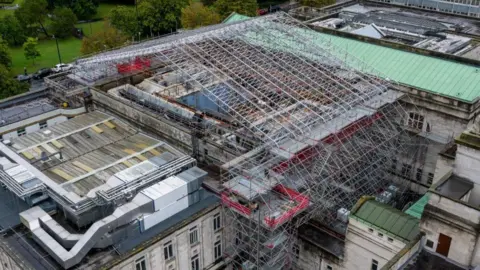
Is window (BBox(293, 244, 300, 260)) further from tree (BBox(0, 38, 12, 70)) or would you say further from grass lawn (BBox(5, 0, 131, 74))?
grass lawn (BBox(5, 0, 131, 74))

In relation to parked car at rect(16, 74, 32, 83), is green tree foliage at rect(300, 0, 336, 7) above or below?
above

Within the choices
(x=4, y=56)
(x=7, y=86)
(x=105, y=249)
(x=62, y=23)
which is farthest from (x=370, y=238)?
(x=62, y=23)

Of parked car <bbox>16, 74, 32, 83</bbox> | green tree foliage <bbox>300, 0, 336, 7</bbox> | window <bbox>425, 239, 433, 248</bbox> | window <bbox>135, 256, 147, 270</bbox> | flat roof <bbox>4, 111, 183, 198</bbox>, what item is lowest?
parked car <bbox>16, 74, 32, 83</bbox>

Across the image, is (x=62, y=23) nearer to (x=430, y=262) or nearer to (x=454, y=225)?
→ (x=430, y=262)

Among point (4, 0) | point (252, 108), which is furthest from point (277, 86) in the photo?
point (4, 0)

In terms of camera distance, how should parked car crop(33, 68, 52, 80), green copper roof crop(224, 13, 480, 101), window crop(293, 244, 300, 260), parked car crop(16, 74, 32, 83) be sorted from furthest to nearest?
1. parked car crop(33, 68, 52, 80)
2. parked car crop(16, 74, 32, 83)
3. green copper roof crop(224, 13, 480, 101)
4. window crop(293, 244, 300, 260)

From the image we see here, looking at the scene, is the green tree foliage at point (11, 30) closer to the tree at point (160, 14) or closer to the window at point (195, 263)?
the tree at point (160, 14)

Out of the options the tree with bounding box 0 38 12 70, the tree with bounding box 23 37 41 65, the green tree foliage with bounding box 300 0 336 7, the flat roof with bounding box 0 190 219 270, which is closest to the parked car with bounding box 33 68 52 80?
the tree with bounding box 0 38 12 70
